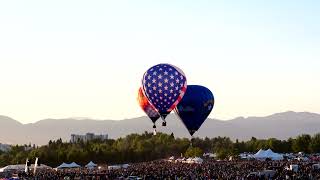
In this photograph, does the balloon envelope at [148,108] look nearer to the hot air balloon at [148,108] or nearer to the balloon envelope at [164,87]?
the hot air balloon at [148,108]

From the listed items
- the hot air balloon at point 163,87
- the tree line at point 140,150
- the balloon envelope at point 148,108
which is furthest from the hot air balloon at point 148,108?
the tree line at point 140,150

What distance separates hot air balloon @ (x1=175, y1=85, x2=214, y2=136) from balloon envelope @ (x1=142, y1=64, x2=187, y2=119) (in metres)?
1.25

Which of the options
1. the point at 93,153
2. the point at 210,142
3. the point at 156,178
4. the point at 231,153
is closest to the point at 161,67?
the point at 156,178

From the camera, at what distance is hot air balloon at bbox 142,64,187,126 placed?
43.0m

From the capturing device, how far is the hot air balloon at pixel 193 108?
44594mm

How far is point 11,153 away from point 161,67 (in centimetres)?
7719

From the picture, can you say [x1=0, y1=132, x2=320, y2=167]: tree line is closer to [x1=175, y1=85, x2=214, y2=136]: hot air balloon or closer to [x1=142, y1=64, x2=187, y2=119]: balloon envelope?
[x1=175, y1=85, x2=214, y2=136]: hot air balloon

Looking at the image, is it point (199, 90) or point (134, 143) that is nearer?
point (199, 90)

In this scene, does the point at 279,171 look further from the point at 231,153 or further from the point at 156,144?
the point at 156,144

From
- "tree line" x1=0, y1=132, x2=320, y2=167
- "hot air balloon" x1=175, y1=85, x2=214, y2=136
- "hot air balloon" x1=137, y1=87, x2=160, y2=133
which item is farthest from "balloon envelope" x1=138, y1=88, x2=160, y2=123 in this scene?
"tree line" x1=0, y1=132, x2=320, y2=167

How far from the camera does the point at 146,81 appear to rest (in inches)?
1710

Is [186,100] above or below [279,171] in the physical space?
above

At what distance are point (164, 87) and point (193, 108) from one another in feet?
9.70

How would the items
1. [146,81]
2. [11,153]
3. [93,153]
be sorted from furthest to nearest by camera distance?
[11,153] < [93,153] < [146,81]
